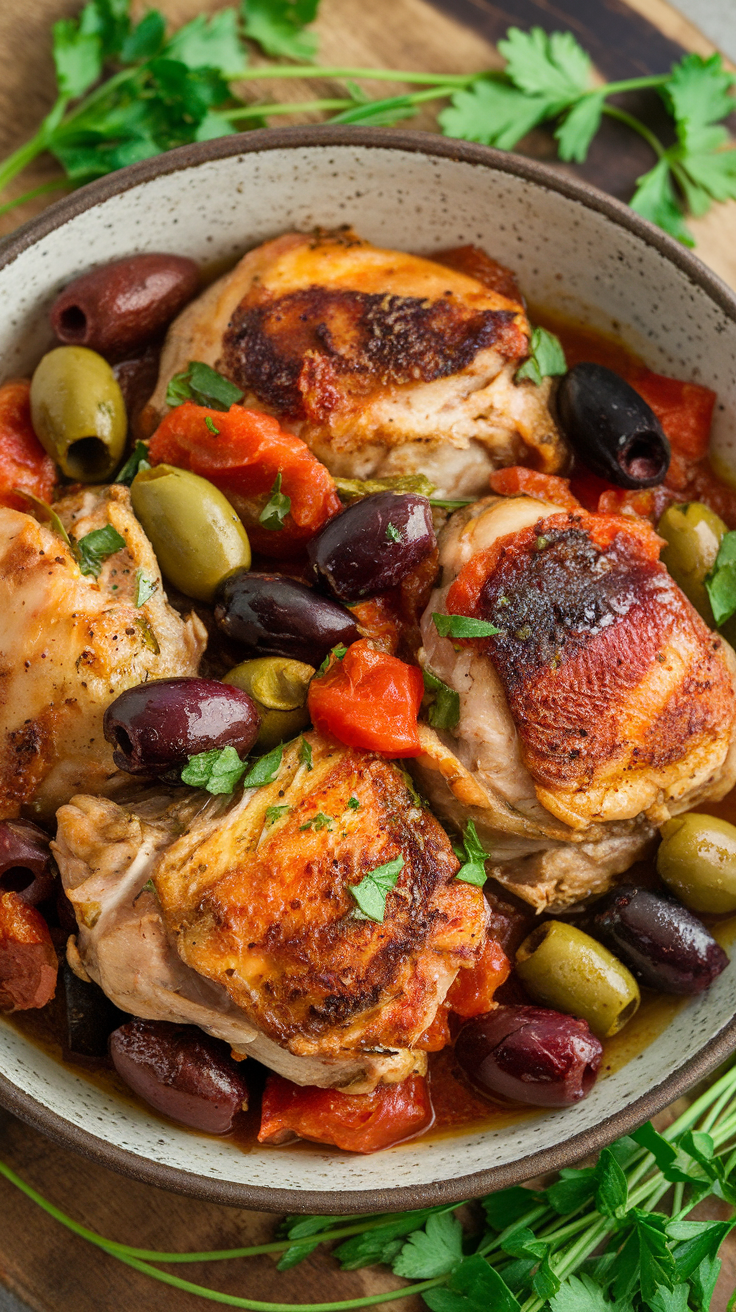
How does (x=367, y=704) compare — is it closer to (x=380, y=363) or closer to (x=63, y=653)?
(x=63, y=653)

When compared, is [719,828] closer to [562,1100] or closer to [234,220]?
[562,1100]

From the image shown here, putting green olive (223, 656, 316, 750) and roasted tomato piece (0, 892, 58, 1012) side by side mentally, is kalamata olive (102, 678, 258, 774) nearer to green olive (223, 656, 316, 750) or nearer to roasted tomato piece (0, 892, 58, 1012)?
green olive (223, 656, 316, 750)

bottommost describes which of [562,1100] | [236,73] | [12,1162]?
[12,1162]

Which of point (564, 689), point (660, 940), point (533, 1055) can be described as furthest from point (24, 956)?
point (660, 940)

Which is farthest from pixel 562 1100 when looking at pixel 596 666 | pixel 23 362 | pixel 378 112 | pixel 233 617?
pixel 378 112

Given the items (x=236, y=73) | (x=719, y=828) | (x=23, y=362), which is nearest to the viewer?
(x=719, y=828)

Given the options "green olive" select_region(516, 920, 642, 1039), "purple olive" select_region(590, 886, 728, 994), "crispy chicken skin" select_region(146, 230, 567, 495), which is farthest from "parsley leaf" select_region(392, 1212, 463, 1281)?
"crispy chicken skin" select_region(146, 230, 567, 495)
